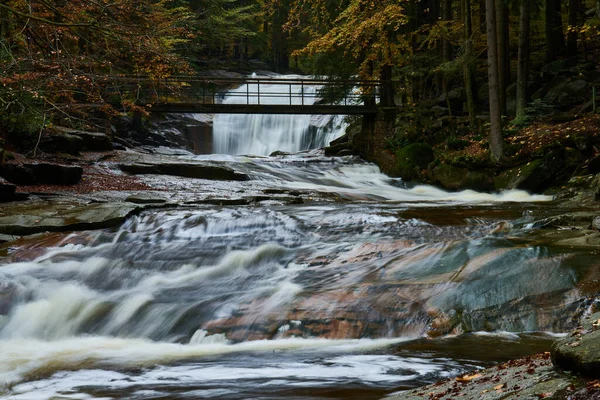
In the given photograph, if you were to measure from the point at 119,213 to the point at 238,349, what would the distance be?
581 cm

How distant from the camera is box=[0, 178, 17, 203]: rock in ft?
41.0

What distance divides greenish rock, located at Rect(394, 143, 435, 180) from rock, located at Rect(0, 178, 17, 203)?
36.8 ft

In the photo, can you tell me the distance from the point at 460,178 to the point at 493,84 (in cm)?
270

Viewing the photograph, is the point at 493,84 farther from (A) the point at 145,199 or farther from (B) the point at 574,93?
(A) the point at 145,199

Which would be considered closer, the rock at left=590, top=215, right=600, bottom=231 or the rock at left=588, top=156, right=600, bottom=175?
the rock at left=590, top=215, right=600, bottom=231

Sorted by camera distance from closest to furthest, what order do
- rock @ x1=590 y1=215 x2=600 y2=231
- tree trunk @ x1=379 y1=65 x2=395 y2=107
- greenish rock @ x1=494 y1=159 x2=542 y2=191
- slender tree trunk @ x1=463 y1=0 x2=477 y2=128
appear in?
1. rock @ x1=590 y1=215 x2=600 y2=231
2. greenish rock @ x1=494 y1=159 x2=542 y2=191
3. slender tree trunk @ x1=463 y1=0 x2=477 y2=128
4. tree trunk @ x1=379 y1=65 x2=395 y2=107

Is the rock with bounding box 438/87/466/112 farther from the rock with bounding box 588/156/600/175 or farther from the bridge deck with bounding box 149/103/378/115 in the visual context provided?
the rock with bounding box 588/156/600/175

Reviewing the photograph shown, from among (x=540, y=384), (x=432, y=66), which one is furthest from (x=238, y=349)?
(x=432, y=66)

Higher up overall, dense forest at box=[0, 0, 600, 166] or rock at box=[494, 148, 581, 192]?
dense forest at box=[0, 0, 600, 166]

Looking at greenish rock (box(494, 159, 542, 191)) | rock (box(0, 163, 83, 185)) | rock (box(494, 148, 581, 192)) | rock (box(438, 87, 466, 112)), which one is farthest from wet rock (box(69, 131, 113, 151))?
rock (box(494, 148, 581, 192))

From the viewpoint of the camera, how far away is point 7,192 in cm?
1260

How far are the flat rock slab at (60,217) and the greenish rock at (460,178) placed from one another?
887 centimetres

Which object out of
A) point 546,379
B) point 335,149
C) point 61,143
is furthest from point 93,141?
point 546,379

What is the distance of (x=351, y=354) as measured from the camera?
599cm
